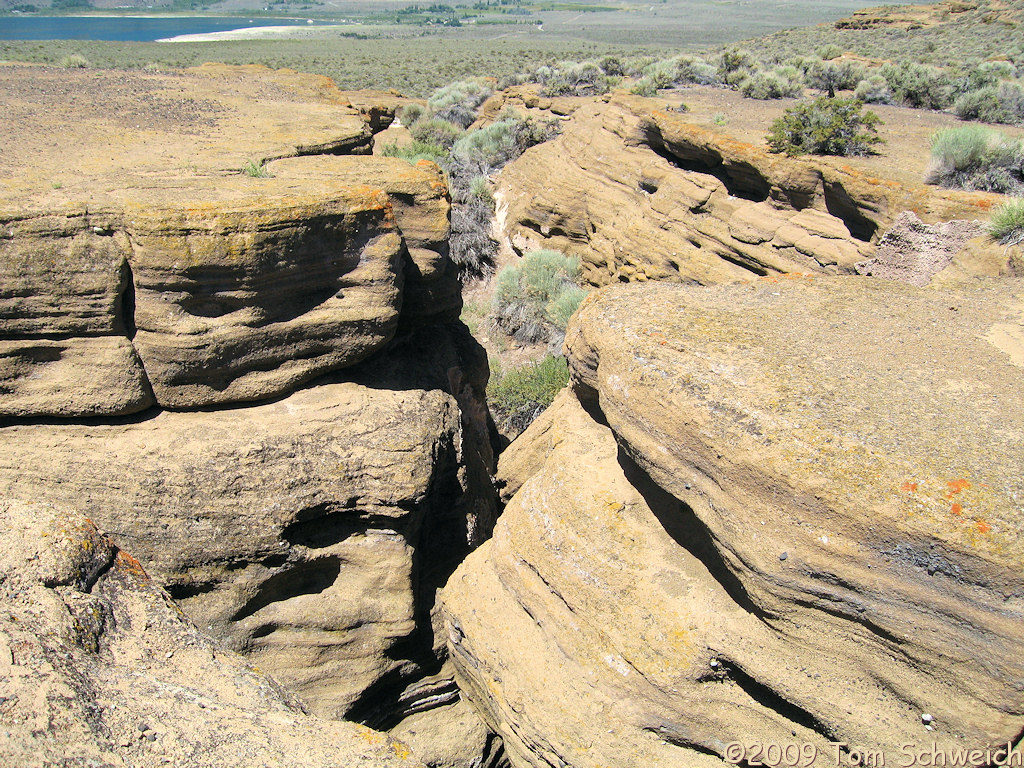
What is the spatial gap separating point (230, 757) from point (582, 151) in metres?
12.8

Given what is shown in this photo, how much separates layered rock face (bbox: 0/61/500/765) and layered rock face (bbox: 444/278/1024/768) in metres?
0.71

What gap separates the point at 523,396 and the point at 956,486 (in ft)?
23.2

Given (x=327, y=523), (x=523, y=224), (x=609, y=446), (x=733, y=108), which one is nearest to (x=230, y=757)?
(x=327, y=523)

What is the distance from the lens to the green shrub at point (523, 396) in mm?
9586

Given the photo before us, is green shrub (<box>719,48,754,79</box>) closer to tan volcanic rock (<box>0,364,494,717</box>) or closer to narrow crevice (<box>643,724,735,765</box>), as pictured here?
tan volcanic rock (<box>0,364,494,717</box>)

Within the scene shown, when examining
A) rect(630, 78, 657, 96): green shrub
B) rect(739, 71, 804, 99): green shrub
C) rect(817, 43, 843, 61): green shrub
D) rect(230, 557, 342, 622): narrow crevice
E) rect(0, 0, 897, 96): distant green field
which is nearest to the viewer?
rect(230, 557, 342, 622): narrow crevice

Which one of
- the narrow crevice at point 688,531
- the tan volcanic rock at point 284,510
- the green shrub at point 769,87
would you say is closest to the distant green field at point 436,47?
the tan volcanic rock at point 284,510

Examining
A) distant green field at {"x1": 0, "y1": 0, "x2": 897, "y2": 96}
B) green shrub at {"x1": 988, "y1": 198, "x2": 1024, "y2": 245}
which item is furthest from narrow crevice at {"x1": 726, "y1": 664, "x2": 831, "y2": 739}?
distant green field at {"x1": 0, "y1": 0, "x2": 897, "y2": 96}

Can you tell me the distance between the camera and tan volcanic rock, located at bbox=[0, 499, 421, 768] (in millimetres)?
2529

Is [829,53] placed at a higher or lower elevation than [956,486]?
higher

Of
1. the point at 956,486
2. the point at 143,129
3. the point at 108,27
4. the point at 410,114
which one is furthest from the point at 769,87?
the point at 108,27

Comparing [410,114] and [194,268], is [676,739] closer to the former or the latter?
[194,268]

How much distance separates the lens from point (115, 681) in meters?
2.91

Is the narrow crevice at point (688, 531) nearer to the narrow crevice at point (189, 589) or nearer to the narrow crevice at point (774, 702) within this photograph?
the narrow crevice at point (774, 702)
